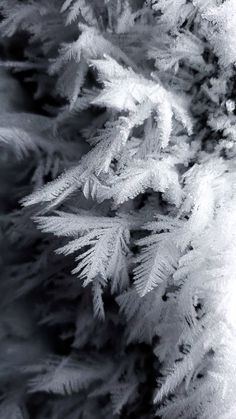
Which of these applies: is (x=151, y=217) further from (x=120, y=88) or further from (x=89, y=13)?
(x=89, y=13)

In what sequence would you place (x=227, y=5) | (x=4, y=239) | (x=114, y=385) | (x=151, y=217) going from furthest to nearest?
(x=4, y=239) < (x=114, y=385) < (x=151, y=217) < (x=227, y=5)

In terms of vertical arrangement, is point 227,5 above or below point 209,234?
above

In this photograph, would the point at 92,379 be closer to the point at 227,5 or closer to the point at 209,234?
the point at 209,234

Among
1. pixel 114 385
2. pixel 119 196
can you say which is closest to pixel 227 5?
pixel 119 196

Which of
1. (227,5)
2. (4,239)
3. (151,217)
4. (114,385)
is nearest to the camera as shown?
(227,5)

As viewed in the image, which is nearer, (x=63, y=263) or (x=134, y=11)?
(x=134, y=11)

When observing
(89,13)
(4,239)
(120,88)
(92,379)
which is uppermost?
(89,13)
